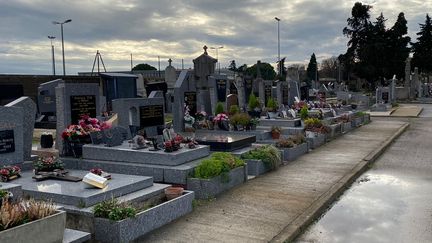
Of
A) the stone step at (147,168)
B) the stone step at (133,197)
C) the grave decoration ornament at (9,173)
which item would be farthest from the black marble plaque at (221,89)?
the grave decoration ornament at (9,173)

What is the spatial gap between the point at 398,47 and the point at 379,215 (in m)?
63.7

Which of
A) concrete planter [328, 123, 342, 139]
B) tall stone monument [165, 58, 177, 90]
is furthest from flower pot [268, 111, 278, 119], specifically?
tall stone monument [165, 58, 177, 90]

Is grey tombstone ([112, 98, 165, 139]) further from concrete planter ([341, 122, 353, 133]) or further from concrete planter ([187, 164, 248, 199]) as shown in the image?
concrete planter ([341, 122, 353, 133])

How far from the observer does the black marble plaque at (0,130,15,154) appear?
784 centimetres

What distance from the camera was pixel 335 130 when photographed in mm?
17188

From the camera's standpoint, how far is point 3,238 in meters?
4.26

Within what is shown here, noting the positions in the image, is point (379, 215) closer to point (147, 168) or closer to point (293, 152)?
point (147, 168)

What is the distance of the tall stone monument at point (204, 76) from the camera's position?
15.4 meters

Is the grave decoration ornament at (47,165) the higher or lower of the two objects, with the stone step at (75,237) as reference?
higher

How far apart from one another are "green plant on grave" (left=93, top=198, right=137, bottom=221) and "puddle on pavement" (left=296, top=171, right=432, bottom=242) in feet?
8.10

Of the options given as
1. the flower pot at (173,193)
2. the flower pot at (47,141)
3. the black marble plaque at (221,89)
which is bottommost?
the flower pot at (173,193)

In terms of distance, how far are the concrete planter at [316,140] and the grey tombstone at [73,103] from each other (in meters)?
7.17

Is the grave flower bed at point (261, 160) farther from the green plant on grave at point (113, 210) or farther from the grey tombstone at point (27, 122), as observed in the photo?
the grey tombstone at point (27, 122)

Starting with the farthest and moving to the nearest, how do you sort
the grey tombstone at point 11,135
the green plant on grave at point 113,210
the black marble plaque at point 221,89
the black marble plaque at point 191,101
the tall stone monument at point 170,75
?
the tall stone monument at point 170,75
the black marble plaque at point 221,89
the black marble plaque at point 191,101
the grey tombstone at point 11,135
the green plant on grave at point 113,210
